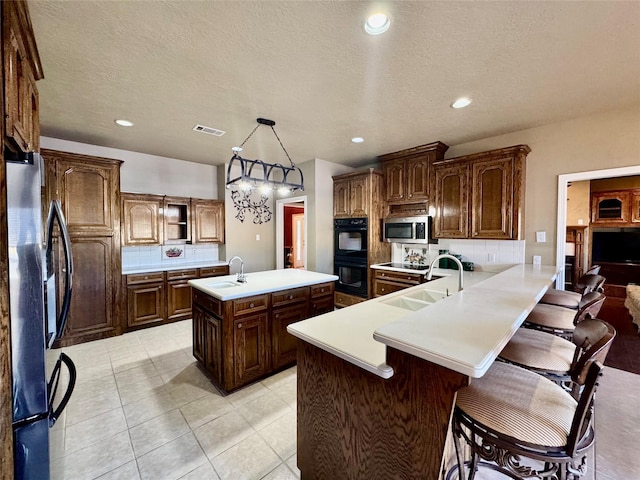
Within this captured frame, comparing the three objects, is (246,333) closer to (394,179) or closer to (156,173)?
(394,179)

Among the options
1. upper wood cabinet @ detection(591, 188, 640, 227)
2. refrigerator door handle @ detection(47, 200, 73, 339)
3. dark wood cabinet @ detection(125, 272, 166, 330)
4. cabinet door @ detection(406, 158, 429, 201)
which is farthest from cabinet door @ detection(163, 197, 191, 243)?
upper wood cabinet @ detection(591, 188, 640, 227)

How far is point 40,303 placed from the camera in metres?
1.13

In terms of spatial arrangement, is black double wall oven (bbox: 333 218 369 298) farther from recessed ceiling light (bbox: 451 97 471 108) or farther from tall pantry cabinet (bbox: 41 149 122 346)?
tall pantry cabinet (bbox: 41 149 122 346)

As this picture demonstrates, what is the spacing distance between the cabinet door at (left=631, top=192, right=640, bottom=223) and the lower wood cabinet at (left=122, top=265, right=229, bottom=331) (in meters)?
8.15

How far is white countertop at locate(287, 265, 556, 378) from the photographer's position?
0.95 meters

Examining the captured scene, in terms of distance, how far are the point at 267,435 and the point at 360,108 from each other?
9.47 ft

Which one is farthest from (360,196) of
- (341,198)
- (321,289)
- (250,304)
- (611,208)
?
(611,208)

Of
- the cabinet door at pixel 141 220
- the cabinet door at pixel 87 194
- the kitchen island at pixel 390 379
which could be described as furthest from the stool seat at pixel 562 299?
the cabinet door at pixel 87 194

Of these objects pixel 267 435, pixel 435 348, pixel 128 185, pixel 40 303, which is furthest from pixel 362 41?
pixel 128 185

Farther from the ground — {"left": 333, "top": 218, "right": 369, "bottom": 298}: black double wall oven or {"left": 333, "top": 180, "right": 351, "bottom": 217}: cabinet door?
{"left": 333, "top": 180, "right": 351, "bottom": 217}: cabinet door

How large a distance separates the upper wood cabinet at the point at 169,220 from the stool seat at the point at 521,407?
440 centimetres

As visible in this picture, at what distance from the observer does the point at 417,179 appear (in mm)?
3938

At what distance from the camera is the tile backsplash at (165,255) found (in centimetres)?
421

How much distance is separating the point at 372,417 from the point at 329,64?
86.3 inches
